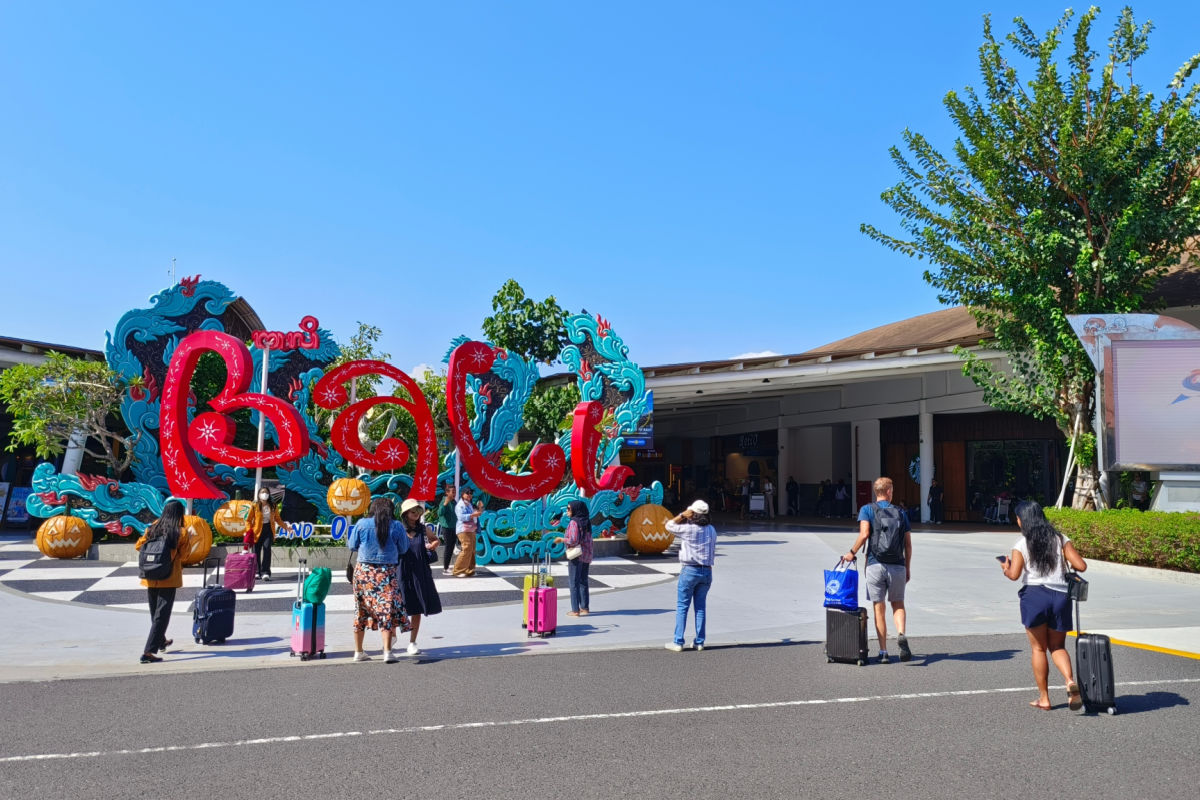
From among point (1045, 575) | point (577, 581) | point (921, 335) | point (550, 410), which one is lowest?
point (577, 581)

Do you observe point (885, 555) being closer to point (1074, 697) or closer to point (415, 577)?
point (1074, 697)

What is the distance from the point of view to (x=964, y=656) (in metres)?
9.80

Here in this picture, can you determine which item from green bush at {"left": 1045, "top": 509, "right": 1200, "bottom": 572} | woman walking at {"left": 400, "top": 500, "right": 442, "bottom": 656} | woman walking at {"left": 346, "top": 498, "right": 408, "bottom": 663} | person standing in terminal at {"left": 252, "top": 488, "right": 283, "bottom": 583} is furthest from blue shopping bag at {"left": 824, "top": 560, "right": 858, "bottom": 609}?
green bush at {"left": 1045, "top": 509, "right": 1200, "bottom": 572}

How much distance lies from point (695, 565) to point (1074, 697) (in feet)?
12.4

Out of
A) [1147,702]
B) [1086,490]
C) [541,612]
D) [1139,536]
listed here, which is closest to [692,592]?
[541,612]

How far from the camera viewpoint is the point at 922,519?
32219 mm

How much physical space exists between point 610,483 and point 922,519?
15997 mm

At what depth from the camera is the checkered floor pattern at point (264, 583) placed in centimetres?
1342

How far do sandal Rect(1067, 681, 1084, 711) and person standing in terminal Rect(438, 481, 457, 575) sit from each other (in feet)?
38.2

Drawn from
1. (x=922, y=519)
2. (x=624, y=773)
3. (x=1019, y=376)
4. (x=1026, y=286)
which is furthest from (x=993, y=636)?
(x=922, y=519)

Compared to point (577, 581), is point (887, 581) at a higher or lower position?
higher

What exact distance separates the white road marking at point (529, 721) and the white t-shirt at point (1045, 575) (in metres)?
1.21

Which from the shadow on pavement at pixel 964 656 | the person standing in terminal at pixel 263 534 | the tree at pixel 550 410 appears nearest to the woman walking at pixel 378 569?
the shadow on pavement at pixel 964 656

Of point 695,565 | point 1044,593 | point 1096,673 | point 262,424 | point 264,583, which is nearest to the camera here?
point 1096,673
